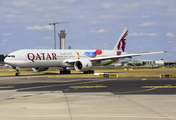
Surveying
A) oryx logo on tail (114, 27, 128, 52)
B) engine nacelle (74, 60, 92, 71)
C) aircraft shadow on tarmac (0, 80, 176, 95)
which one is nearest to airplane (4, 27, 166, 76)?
engine nacelle (74, 60, 92, 71)

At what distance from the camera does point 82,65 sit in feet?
140

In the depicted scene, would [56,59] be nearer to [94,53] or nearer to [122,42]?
[94,53]

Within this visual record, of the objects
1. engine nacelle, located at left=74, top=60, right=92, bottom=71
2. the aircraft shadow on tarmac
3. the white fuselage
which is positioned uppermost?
the white fuselage

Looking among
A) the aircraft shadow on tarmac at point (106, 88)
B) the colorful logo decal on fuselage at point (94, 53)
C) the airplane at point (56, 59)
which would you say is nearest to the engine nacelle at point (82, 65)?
the airplane at point (56, 59)

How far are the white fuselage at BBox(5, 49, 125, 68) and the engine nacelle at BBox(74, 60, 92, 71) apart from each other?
2.11 m

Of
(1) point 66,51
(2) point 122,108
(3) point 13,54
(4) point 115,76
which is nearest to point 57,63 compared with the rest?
(1) point 66,51

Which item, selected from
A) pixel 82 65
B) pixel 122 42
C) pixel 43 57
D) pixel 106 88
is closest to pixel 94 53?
pixel 82 65

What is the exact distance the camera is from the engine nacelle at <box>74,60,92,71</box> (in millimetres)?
42781

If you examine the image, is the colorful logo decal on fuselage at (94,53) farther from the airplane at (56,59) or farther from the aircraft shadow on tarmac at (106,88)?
the aircraft shadow on tarmac at (106,88)

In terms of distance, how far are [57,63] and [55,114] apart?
3538cm

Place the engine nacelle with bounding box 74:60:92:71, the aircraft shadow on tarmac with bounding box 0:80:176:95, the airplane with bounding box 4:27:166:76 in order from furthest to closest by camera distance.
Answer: the engine nacelle with bounding box 74:60:92:71
the airplane with bounding box 4:27:166:76
the aircraft shadow on tarmac with bounding box 0:80:176:95

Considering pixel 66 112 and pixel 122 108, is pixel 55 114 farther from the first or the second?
pixel 122 108

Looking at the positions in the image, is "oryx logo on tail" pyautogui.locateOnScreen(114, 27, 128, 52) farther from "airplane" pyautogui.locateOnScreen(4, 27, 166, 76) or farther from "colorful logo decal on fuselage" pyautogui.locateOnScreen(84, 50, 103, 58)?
"colorful logo decal on fuselage" pyautogui.locateOnScreen(84, 50, 103, 58)

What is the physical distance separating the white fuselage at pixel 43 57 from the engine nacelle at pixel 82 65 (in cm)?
211
